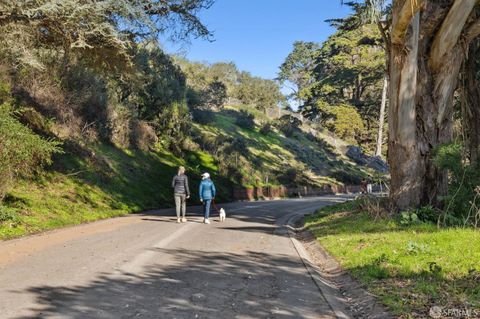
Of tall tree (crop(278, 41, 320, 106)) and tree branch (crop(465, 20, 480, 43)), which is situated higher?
tall tree (crop(278, 41, 320, 106))

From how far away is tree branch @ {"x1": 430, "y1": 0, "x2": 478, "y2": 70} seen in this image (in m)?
12.8

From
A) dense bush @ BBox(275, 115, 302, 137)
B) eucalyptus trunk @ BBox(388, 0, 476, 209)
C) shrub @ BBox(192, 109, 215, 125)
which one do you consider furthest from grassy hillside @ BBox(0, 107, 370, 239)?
eucalyptus trunk @ BBox(388, 0, 476, 209)

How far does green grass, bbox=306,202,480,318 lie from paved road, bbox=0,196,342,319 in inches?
40.0

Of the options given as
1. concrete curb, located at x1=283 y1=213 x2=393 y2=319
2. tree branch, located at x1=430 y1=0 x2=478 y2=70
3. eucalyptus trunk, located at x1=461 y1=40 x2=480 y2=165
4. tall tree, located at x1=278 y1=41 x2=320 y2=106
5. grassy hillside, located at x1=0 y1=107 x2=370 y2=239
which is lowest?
concrete curb, located at x1=283 y1=213 x2=393 y2=319

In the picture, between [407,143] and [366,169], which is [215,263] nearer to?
[407,143]

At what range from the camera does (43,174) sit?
17.4 metres

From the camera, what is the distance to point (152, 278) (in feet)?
23.5

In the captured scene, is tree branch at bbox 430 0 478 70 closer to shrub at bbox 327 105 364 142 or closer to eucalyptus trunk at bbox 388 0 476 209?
eucalyptus trunk at bbox 388 0 476 209

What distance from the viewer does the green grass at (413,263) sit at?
20.3ft

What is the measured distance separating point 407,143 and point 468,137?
3.23 metres

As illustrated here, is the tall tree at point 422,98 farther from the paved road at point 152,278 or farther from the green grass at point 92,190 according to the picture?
the green grass at point 92,190

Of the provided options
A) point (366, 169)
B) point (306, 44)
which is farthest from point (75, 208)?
point (306, 44)

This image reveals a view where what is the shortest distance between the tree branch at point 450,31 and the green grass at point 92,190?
12.5 m

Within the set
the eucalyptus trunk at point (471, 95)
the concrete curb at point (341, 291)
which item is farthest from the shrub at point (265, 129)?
the concrete curb at point (341, 291)
